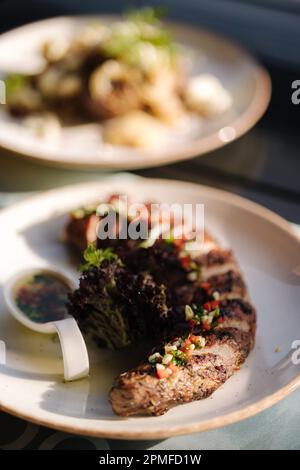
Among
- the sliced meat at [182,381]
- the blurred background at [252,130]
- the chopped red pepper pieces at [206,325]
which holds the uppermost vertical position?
the blurred background at [252,130]

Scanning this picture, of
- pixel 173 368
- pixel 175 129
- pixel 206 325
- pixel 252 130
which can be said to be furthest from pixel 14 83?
pixel 173 368

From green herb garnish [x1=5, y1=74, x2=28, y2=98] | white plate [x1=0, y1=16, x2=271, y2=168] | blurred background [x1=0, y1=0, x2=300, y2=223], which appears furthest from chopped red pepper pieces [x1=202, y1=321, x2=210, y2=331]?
green herb garnish [x1=5, y1=74, x2=28, y2=98]

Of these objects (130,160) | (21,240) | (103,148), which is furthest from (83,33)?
(21,240)

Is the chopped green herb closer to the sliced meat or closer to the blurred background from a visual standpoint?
the sliced meat

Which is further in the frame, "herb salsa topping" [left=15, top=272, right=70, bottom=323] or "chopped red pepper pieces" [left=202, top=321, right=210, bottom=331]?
"herb salsa topping" [left=15, top=272, right=70, bottom=323]

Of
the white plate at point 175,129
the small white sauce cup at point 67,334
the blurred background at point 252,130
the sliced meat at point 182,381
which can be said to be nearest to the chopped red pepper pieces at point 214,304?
the sliced meat at point 182,381

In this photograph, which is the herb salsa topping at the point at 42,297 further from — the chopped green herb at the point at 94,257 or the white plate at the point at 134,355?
the chopped green herb at the point at 94,257
